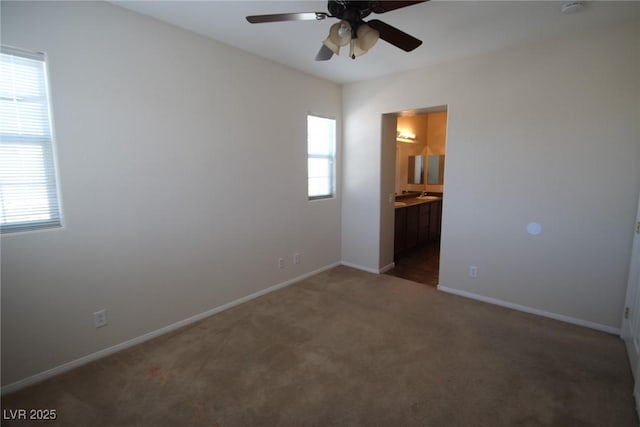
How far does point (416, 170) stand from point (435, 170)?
373 millimetres

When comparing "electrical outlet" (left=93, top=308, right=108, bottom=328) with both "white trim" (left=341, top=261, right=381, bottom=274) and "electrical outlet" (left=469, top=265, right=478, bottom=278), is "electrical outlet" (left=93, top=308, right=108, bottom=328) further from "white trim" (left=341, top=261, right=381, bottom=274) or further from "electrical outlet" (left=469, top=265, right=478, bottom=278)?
"electrical outlet" (left=469, top=265, right=478, bottom=278)

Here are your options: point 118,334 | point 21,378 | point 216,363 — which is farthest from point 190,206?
point 21,378

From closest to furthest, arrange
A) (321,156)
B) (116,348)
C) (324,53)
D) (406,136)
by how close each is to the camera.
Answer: (324,53), (116,348), (321,156), (406,136)

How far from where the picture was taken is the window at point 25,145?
74.0 inches

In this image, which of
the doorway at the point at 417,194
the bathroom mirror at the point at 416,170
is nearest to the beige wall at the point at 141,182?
the doorway at the point at 417,194

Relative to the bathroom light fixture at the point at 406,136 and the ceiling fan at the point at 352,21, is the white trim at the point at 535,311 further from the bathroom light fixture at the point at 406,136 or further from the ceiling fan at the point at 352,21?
the bathroom light fixture at the point at 406,136

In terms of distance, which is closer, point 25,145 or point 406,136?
point 25,145

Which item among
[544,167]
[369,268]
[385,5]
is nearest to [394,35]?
[385,5]

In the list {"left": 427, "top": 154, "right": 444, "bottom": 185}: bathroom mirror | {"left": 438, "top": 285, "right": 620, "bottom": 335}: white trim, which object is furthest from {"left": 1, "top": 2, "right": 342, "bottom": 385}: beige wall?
{"left": 427, "top": 154, "right": 444, "bottom": 185}: bathroom mirror

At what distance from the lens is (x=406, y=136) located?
589 centimetres

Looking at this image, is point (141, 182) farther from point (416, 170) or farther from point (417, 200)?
point (416, 170)

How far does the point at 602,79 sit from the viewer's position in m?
2.56

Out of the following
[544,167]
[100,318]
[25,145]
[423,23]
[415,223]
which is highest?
[423,23]

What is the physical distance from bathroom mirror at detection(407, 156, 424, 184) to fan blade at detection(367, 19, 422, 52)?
4.51m
